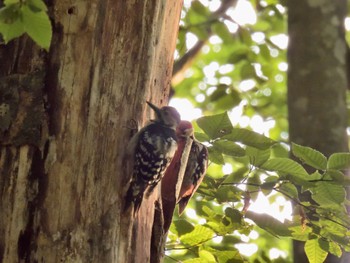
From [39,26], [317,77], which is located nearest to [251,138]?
[39,26]

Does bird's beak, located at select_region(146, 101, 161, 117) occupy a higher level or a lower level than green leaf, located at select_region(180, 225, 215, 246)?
higher

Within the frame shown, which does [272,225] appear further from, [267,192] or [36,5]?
[36,5]

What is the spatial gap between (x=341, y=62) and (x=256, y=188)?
1399mm

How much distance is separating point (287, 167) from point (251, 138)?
0.71 feet

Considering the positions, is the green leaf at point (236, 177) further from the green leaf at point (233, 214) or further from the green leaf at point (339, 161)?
the green leaf at point (339, 161)

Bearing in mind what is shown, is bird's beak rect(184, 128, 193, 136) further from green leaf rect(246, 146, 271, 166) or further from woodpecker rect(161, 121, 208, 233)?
green leaf rect(246, 146, 271, 166)


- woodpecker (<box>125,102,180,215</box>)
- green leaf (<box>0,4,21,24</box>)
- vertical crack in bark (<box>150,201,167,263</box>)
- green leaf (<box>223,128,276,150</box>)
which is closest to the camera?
green leaf (<box>0,4,21,24</box>)

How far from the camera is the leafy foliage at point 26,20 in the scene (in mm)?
2023

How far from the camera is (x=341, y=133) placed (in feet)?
13.3

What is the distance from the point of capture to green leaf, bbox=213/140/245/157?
2.96 metres

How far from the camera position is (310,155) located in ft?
9.46

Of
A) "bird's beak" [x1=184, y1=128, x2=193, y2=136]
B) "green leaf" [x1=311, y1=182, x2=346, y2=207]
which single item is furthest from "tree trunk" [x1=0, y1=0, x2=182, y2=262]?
"bird's beak" [x1=184, y1=128, x2=193, y2=136]

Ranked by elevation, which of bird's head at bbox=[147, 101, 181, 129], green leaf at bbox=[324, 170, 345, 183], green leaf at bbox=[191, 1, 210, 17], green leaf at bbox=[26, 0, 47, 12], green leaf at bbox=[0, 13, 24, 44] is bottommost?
green leaf at bbox=[324, 170, 345, 183]

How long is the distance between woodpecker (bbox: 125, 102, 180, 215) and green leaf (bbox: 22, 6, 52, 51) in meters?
0.70
